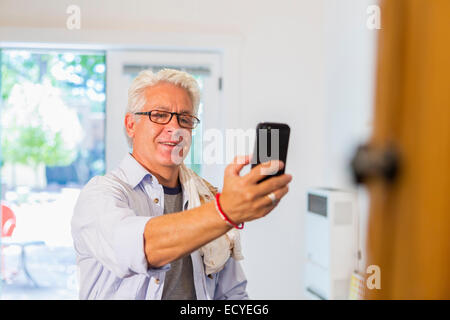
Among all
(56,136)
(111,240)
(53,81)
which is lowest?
(111,240)

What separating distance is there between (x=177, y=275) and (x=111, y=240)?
12cm

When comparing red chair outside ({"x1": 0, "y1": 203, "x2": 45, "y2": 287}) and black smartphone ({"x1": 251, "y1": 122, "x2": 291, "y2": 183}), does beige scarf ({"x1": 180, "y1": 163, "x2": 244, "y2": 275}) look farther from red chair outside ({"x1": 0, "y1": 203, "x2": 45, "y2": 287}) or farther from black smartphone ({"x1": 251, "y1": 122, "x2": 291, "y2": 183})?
red chair outside ({"x1": 0, "y1": 203, "x2": 45, "y2": 287})

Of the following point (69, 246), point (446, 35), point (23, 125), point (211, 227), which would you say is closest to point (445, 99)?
point (446, 35)

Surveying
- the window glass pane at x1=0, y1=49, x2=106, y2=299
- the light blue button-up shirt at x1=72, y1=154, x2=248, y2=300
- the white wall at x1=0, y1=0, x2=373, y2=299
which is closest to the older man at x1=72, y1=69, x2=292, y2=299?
the light blue button-up shirt at x1=72, y1=154, x2=248, y2=300

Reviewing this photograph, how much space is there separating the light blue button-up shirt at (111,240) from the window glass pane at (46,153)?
0.13 metres

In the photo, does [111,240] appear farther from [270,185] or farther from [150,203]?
[270,185]

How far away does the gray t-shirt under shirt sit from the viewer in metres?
0.58

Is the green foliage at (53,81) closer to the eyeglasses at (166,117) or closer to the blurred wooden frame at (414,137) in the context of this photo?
the eyeglasses at (166,117)

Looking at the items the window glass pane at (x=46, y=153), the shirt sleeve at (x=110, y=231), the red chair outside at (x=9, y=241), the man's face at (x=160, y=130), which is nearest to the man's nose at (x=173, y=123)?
the man's face at (x=160, y=130)

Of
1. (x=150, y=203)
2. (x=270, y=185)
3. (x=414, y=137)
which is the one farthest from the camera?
(x=150, y=203)

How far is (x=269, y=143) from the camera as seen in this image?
46cm

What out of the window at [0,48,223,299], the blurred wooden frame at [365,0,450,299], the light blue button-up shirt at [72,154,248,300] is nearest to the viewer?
the blurred wooden frame at [365,0,450,299]

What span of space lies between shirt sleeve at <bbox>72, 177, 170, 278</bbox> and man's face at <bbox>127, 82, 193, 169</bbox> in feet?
0.22

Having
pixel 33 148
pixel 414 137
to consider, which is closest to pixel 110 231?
pixel 414 137
